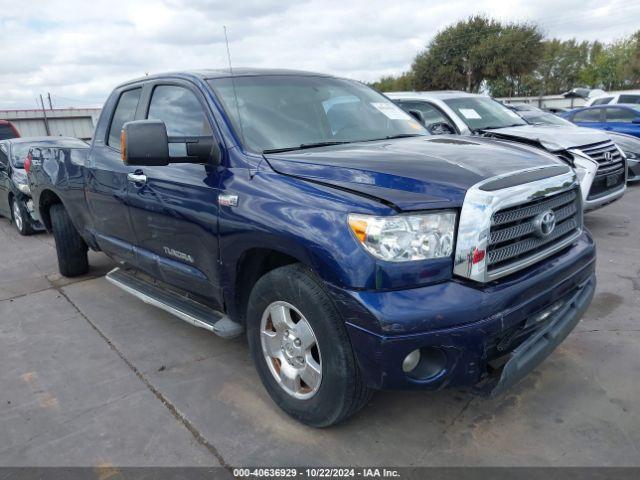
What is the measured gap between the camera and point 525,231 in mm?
2477

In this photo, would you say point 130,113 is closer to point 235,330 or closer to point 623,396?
point 235,330

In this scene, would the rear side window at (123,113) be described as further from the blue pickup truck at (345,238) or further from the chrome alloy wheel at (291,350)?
the chrome alloy wheel at (291,350)

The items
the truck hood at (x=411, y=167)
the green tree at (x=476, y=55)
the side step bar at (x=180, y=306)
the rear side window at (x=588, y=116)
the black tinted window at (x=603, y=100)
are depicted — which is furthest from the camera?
the green tree at (x=476, y=55)

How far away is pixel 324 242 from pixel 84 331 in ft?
9.26

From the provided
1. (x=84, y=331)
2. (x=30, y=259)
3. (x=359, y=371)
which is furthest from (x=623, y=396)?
(x=30, y=259)

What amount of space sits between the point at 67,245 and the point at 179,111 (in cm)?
277

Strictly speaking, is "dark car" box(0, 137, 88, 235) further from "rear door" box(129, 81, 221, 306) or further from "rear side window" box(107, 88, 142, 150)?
"rear door" box(129, 81, 221, 306)

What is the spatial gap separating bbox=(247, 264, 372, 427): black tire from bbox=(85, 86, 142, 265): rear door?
67.4 inches

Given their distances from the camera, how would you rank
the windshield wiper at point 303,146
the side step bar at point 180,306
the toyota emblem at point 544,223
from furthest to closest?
the side step bar at point 180,306
the windshield wiper at point 303,146
the toyota emblem at point 544,223

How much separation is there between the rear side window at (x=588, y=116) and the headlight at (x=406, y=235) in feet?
39.7

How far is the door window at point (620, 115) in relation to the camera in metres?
11.9

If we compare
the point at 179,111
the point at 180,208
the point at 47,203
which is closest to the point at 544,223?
the point at 180,208

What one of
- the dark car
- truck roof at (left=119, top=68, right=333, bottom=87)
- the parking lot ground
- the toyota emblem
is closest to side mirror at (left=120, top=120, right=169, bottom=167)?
truck roof at (left=119, top=68, right=333, bottom=87)

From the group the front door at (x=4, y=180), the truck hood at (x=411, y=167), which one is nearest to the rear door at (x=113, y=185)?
the truck hood at (x=411, y=167)
